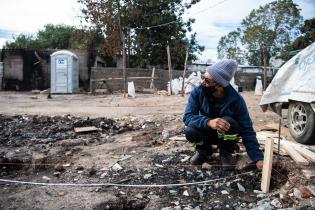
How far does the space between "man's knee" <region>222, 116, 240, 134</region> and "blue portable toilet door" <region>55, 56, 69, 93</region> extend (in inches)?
605

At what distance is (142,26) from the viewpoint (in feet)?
76.0

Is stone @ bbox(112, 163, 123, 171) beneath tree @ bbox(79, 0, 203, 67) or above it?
beneath

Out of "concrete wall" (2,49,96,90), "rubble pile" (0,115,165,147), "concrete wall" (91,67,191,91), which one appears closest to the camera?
"rubble pile" (0,115,165,147)

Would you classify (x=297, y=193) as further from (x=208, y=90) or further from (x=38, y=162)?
(x=38, y=162)

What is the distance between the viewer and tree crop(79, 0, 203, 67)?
22.8m

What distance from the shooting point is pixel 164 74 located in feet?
65.0

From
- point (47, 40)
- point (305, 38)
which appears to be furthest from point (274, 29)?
point (47, 40)

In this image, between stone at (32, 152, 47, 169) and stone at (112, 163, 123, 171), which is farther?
stone at (32, 152, 47, 169)

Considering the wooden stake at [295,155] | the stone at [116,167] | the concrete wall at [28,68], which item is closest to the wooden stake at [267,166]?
the wooden stake at [295,155]

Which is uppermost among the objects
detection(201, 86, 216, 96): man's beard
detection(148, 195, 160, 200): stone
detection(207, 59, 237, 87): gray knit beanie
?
detection(207, 59, 237, 87): gray knit beanie

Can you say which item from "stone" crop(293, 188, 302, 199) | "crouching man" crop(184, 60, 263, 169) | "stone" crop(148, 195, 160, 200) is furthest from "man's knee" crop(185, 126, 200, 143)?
"stone" crop(293, 188, 302, 199)

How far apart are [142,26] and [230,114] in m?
20.4

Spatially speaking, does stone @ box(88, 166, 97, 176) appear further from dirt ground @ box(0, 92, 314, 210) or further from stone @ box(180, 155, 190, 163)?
stone @ box(180, 155, 190, 163)

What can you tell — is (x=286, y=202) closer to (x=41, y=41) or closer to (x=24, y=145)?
(x=24, y=145)
